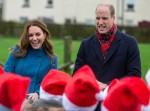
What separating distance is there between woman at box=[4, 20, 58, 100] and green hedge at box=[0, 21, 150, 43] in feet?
113

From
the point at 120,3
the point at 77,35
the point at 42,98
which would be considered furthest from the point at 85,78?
the point at 120,3

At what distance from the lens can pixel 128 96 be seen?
8.41 feet

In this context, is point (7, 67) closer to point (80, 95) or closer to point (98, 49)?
point (98, 49)

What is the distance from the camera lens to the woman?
4.38 meters

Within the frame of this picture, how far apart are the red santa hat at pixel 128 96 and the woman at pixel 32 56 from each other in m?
1.81

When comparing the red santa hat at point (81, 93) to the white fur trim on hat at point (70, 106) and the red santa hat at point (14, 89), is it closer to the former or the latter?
the white fur trim on hat at point (70, 106)

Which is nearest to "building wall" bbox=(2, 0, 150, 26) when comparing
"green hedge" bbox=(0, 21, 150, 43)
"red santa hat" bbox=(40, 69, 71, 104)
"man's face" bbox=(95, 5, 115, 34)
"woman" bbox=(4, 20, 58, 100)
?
"green hedge" bbox=(0, 21, 150, 43)

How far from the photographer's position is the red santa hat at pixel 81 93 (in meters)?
2.63

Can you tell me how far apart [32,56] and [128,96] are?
2032 mm

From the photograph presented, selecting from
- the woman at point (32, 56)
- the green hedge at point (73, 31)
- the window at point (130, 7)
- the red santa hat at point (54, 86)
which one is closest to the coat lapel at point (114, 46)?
the woman at point (32, 56)

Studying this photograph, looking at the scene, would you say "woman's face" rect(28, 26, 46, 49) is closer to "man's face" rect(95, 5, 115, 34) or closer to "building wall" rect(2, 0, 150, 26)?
"man's face" rect(95, 5, 115, 34)

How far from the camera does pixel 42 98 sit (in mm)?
2926

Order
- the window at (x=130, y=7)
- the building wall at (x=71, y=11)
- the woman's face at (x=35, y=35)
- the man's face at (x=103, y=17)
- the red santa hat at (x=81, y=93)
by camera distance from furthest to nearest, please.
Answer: the window at (x=130, y=7), the building wall at (x=71, y=11), the woman's face at (x=35, y=35), the man's face at (x=103, y=17), the red santa hat at (x=81, y=93)

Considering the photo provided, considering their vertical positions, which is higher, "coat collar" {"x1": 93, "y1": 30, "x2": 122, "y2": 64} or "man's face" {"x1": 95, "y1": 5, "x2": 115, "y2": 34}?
"man's face" {"x1": 95, "y1": 5, "x2": 115, "y2": 34}
